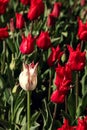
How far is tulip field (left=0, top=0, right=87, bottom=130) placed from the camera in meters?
1.93

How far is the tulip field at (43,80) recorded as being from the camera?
6.34 feet

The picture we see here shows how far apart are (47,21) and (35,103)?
89 centimetres

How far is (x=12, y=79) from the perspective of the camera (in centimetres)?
239

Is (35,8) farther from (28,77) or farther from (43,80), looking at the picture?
(28,77)

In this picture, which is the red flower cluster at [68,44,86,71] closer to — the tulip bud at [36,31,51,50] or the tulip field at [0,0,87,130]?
the tulip field at [0,0,87,130]

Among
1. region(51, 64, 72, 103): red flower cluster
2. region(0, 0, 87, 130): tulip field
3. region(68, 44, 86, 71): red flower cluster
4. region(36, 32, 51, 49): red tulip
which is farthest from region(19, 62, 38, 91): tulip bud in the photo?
region(36, 32, 51, 49): red tulip

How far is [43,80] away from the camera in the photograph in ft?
8.54

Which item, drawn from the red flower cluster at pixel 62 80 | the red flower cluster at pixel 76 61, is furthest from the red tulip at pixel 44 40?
the red flower cluster at pixel 62 80

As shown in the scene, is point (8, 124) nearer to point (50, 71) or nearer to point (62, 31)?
point (50, 71)

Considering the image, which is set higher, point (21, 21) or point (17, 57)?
point (21, 21)

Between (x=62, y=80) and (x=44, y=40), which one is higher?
(x=44, y=40)

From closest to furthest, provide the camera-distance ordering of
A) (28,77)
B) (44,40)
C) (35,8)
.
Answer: (28,77) → (44,40) → (35,8)

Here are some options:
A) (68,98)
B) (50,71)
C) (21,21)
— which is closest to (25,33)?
(21,21)

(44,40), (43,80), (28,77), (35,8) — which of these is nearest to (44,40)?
(44,40)
